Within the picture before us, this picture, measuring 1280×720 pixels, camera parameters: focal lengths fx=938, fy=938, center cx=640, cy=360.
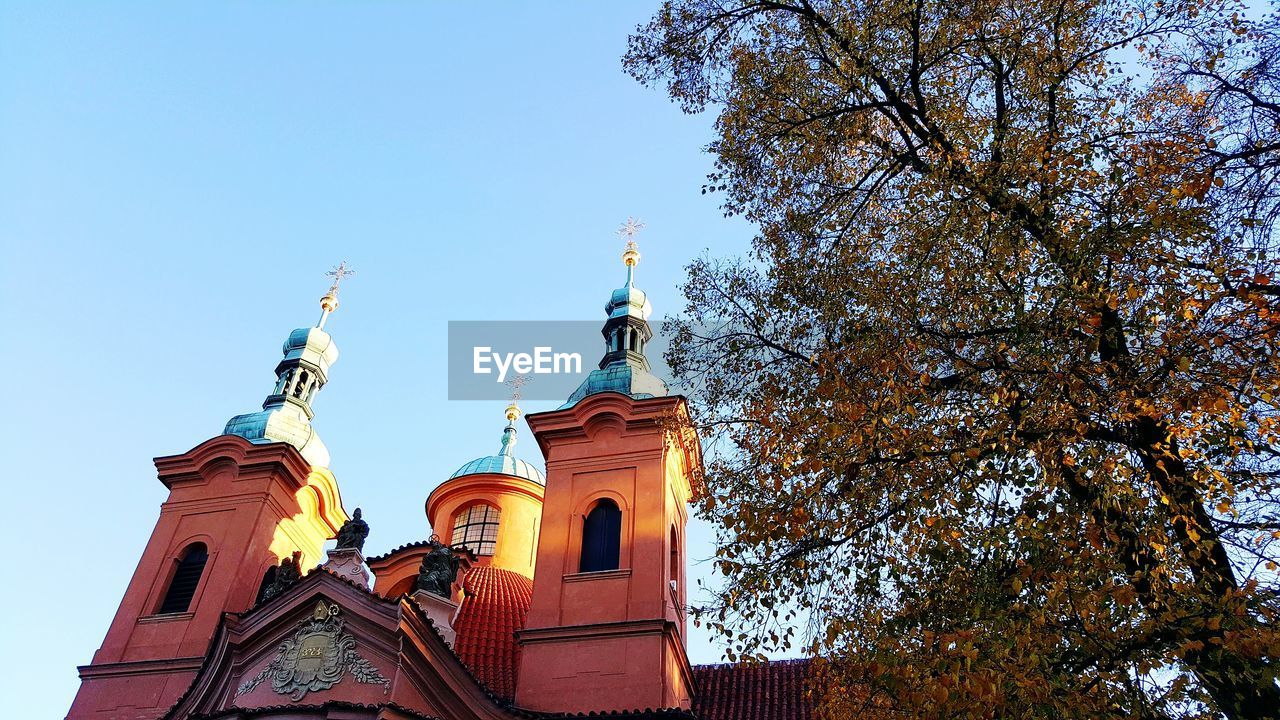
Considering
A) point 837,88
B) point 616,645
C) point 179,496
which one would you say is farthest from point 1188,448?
point 179,496

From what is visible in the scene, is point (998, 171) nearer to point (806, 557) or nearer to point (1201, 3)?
point (1201, 3)

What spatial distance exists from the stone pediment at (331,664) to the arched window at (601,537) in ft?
10.1

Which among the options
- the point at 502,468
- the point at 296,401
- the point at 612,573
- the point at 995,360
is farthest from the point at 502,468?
the point at 995,360

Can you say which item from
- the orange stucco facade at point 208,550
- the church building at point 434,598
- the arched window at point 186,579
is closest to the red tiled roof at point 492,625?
the church building at point 434,598

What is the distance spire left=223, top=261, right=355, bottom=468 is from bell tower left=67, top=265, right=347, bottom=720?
4 centimetres

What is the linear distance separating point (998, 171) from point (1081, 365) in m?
2.12

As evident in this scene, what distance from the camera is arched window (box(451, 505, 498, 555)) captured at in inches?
923

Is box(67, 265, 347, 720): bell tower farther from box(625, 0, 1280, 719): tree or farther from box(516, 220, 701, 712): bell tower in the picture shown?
box(625, 0, 1280, 719): tree

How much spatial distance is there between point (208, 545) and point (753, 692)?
1118 cm

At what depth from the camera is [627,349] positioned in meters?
21.4

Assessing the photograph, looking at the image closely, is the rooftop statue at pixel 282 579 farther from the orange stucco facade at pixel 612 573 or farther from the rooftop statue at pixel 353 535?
the orange stucco facade at pixel 612 573

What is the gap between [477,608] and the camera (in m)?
18.5

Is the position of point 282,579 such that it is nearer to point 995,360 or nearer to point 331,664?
point 331,664

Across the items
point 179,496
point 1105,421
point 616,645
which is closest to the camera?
point 1105,421
